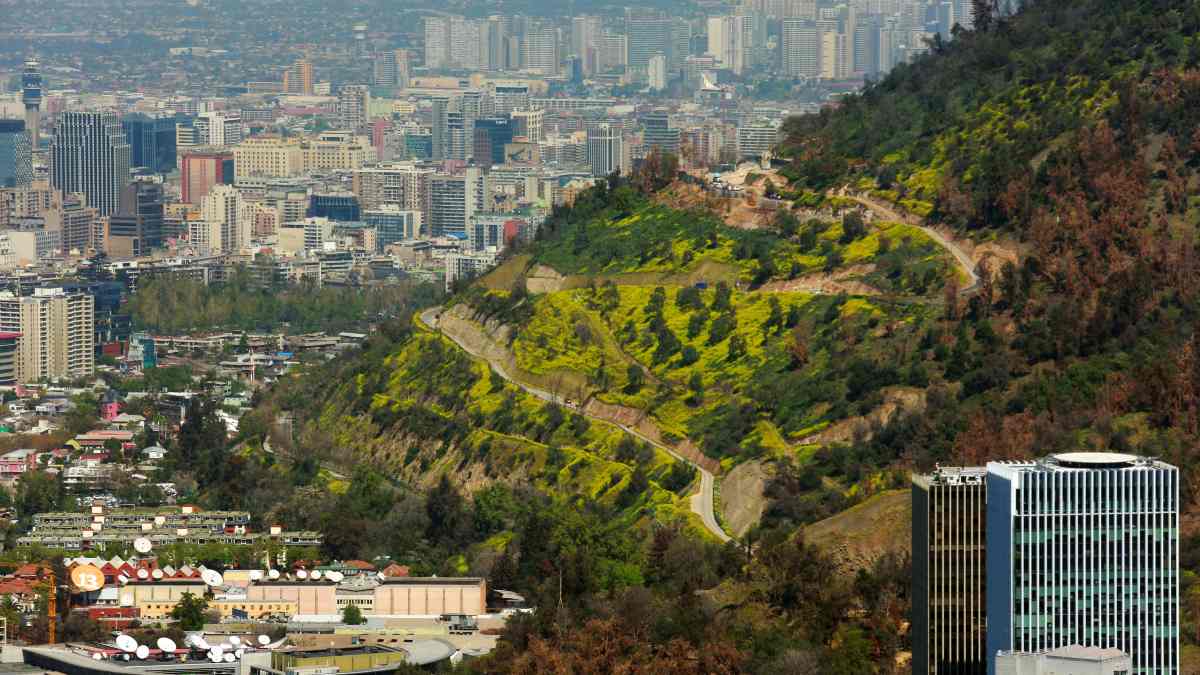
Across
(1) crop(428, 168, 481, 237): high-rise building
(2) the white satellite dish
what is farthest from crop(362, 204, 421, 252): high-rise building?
(2) the white satellite dish

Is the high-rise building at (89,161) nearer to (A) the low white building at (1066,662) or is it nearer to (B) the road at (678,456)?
(B) the road at (678,456)

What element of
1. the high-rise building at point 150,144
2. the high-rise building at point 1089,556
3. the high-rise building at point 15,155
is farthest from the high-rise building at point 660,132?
the high-rise building at point 1089,556

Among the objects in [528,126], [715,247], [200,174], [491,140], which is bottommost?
[200,174]

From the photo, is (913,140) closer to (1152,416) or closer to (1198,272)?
(1198,272)

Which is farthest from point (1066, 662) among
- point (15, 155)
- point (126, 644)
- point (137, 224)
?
point (15, 155)

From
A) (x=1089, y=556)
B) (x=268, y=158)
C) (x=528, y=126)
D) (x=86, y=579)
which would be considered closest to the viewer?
(x=1089, y=556)

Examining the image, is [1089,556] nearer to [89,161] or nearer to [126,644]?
[126,644]

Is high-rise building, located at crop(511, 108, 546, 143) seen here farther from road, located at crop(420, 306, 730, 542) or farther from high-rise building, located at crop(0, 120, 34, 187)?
road, located at crop(420, 306, 730, 542)
